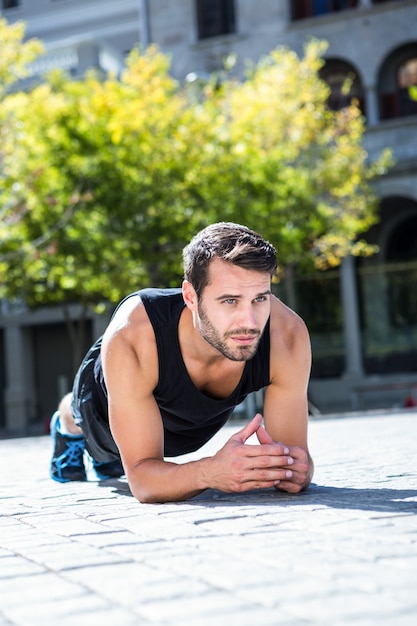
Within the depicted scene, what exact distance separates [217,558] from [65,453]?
3505 mm

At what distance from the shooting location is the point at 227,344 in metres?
4.54

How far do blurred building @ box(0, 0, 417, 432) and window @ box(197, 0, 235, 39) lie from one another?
0.03 m

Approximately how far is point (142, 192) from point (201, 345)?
17.9 metres

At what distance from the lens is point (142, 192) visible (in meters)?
22.5

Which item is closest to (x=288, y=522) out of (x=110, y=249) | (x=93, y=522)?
(x=93, y=522)

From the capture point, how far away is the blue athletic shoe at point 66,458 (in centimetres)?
663

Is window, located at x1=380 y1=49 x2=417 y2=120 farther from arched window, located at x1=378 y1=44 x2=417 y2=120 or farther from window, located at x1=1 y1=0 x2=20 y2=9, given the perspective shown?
window, located at x1=1 y1=0 x2=20 y2=9

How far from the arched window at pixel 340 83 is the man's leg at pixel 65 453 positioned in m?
24.0

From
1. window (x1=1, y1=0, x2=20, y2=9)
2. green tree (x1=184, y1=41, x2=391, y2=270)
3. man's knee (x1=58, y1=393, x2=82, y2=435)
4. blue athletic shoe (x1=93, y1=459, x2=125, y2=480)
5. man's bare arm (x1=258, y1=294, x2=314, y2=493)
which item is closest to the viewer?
man's bare arm (x1=258, y1=294, x2=314, y2=493)

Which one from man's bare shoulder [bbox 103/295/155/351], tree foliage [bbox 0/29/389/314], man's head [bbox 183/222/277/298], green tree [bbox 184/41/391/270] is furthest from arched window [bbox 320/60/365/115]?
man's head [bbox 183/222/277/298]

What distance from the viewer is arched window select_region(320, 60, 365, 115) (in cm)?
2934

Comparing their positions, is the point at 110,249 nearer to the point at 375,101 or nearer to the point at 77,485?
the point at 375,101

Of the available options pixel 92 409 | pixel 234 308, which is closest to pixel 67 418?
pixel 92 409

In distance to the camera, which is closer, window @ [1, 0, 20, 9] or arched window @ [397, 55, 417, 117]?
arched window @ [397, 55, 417, 117]
